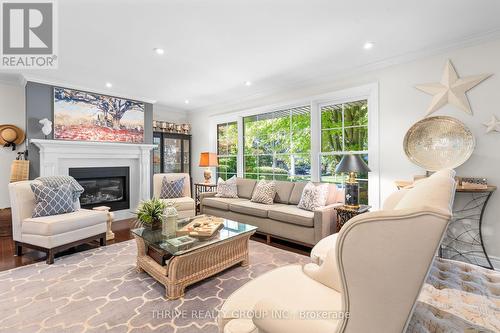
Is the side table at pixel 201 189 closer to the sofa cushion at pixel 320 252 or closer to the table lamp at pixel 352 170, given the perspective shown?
the table lamp at pixel 352 170

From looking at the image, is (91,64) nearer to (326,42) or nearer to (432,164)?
(326,42)

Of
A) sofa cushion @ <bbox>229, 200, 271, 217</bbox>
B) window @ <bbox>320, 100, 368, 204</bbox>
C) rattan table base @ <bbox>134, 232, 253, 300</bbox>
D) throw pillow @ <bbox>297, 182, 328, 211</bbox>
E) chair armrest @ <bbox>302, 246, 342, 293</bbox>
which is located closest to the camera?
chair armrest @ <bbox>302, 246, 342, 293</bbox>

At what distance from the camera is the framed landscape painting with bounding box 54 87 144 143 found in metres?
4.16

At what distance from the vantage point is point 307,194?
11.3 feet

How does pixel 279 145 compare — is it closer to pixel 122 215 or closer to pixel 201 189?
pixel 201 189

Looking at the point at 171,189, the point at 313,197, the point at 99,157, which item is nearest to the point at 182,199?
the point at 171,189

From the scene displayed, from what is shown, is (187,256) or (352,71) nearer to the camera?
(187,256)

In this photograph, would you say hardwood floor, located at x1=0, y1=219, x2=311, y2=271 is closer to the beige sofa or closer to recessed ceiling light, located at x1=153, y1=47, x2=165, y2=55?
the beige sofa

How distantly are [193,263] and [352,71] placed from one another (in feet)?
11.4

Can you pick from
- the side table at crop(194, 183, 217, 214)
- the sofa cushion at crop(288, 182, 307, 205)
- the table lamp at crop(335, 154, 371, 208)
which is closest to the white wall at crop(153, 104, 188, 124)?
the side table at crop(194, 183, 217, 214)

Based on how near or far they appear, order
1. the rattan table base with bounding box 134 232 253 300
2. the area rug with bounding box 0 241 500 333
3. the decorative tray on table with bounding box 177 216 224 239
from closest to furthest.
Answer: the area rug with bounding box 0 241 500 333
the rattan table base with bounding box 134 232 253 300
the decorative tray on table with bounding box 177 216 224 239

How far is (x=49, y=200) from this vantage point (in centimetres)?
295

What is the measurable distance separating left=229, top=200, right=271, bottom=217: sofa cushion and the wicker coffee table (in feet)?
2.76

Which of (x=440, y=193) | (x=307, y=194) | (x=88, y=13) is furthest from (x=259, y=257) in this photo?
(x=88, y=13)
